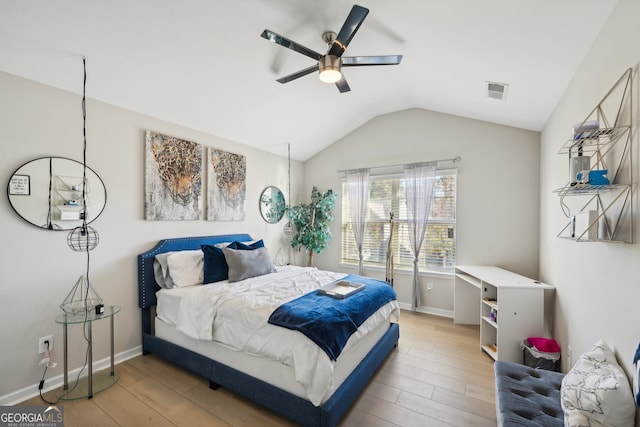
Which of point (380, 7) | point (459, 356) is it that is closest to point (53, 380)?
point (459, 356)

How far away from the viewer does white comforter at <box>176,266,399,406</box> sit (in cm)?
173

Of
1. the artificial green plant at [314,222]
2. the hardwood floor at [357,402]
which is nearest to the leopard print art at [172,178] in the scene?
the hardwood floor at [357,402]

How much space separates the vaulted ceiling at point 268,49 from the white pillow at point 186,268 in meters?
1.59

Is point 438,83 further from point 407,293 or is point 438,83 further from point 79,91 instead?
point 79,91

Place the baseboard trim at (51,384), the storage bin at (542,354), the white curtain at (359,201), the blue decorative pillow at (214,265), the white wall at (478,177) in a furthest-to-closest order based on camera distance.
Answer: the white curtain at (359,201)
the white wall at (478,177)
the blue decorative pillow at (214,265)
the storage bin at (542,354)
the baseboard trim at (51,384)

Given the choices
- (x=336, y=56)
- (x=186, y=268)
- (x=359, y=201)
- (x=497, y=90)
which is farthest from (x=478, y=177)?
(x=186, y=268)

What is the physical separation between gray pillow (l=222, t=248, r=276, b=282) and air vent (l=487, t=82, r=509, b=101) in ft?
10.3

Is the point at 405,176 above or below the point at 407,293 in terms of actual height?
above

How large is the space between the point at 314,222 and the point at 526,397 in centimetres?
344

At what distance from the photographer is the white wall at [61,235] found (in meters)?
2.06

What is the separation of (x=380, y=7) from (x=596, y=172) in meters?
1.83

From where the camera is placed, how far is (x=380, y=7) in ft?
6.75

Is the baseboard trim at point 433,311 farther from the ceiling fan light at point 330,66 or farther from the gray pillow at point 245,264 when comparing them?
the ceiling fan light at point 330,66

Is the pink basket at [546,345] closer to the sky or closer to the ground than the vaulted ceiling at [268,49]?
closer to the ground
